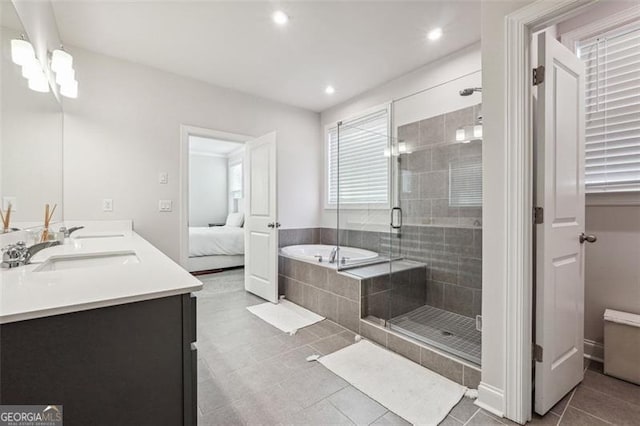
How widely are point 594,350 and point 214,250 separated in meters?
4.60

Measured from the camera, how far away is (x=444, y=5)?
2.02 m

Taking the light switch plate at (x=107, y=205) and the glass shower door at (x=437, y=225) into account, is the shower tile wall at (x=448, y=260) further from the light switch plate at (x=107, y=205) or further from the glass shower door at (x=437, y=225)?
the light switch plate at (x=107, y=205)

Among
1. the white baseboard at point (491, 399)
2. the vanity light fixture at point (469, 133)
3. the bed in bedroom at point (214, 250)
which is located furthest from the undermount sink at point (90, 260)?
the bed in bedroom at point (214, 250)

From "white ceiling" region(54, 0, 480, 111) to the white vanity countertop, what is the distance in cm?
198

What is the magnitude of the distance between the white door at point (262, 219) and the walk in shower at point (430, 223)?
85 cm

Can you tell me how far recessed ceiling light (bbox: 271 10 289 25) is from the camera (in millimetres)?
2084

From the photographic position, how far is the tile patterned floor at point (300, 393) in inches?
55.8

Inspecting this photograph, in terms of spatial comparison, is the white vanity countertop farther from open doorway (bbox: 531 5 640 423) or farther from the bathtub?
the bathtub

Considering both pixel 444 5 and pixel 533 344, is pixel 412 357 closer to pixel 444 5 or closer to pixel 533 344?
pixel 533 344

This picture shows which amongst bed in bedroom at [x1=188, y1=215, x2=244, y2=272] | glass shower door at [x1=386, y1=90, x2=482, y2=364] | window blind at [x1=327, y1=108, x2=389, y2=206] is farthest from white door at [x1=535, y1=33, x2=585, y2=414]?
bed in bedroom at [x1=188, y1=215, x2=244, y2=272]

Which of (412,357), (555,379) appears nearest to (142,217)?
(412,357)

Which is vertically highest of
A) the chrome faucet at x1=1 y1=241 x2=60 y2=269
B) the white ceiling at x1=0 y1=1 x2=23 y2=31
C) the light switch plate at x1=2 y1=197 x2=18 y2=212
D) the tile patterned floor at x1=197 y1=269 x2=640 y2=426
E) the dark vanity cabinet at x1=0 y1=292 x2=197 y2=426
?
the white ceiling at x1=0 y1=1 x2=23 y2=31

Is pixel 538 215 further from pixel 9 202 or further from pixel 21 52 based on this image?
pixel 21 52

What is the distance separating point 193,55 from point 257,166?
1.32 meters
